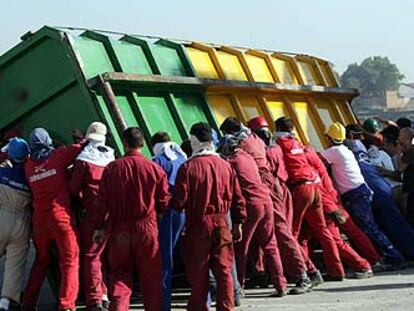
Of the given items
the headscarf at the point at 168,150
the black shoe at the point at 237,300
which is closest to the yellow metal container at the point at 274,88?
the headscarf at the point at 168,150

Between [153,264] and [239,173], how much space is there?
1.88m

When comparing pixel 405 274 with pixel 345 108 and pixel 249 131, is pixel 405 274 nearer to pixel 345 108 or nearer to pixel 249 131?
pixel 249 131

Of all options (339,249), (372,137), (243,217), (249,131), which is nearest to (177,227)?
(243,217)

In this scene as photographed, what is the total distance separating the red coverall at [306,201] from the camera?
9531 millimetres

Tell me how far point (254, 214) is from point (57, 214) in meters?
2.03

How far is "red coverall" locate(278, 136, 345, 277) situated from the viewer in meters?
9.53

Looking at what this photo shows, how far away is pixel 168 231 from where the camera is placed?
25.5 ft

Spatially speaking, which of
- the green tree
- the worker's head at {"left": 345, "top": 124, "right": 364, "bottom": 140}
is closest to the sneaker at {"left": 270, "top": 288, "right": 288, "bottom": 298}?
the worker's head at {"left": 345, "top": 124, "right": 364, "bottom": 140}

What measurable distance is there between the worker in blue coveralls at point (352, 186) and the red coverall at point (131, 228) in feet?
12.9

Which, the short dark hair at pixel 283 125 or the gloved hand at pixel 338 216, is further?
the gloved hand at pixel 338 216

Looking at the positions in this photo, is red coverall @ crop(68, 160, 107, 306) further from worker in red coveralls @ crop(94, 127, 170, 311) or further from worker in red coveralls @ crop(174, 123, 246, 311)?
worker in red coveralls @ crop(174, 123, 246, 311)

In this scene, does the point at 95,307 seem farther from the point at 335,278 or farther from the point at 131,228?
the point at 335,278

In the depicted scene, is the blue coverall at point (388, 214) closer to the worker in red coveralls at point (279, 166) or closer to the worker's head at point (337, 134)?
the worker's head at point (337, 134)

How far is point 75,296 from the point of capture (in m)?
7.90
